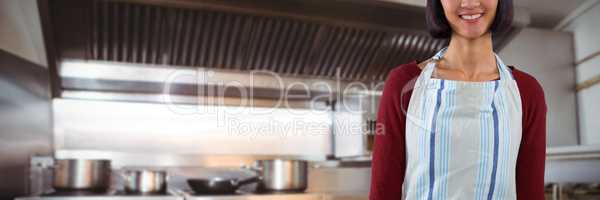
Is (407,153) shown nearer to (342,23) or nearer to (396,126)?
(396,126)

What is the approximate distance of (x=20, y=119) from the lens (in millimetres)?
1475

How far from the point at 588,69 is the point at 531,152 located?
1.91 meters

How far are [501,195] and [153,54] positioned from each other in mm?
1586

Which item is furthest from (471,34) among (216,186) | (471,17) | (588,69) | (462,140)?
(588,69)

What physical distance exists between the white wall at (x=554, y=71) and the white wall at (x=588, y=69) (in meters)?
0.03

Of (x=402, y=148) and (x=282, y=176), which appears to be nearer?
(x=402, y=148)

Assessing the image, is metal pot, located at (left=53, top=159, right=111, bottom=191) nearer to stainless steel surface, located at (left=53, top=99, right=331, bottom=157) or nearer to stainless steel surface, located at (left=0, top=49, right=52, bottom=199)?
stainless steel surface, located at (left=0, top=49, right=52, bottom=199)

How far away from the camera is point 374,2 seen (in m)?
1.66

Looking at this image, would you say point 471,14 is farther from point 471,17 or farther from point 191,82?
point 191,82

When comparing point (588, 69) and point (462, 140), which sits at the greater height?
point (588, 69)

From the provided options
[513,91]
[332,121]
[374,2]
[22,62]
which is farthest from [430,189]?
[332,121]

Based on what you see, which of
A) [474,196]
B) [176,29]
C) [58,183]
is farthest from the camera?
[176,29]

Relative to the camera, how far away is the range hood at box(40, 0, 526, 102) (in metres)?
1.73

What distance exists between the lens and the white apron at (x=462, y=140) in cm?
58
